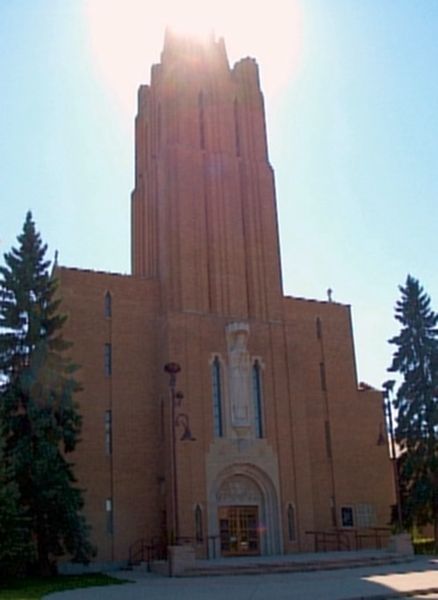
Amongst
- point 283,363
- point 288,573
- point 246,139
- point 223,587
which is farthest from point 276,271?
point 223,587

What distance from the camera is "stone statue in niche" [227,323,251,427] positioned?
32000mm

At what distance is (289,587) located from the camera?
771 inches

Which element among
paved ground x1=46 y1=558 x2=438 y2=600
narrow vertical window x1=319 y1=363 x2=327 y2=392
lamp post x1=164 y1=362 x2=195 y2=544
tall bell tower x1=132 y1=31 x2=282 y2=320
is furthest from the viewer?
narrow vertical window x1=319 y1=363 x2=327 y2=392

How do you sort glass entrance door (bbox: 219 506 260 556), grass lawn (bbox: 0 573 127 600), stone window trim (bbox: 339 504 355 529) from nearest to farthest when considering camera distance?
1. grass lawn (bbox: 0 573 127 600)
2. glass entrance door (bbox: 219 506 260 556)
3. stone window trim (bbox: 339 504 355 529)

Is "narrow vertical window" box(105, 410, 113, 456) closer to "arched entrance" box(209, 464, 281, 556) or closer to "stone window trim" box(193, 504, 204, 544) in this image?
"stone window trim" box(193, 504, 204, 544)

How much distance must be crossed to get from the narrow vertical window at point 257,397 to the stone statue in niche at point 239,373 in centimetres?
41

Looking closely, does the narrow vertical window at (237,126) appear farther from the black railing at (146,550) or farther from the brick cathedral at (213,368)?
the black railing at (146,550)

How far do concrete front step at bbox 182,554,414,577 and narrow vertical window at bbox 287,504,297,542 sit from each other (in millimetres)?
5480

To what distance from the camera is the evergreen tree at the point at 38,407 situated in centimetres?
2497

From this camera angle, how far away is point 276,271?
36.0 m

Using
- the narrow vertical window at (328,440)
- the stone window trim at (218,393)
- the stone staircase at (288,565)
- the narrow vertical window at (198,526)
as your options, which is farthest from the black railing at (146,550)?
the narrow vertical window at (328,440)

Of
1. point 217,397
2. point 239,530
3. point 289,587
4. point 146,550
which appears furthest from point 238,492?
point 289,587

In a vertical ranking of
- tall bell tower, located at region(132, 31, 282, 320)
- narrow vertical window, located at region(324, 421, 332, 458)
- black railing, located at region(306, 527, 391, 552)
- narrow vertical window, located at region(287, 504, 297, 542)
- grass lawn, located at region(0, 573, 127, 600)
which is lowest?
grass lawn, located at region(0, 573, 127, 600)

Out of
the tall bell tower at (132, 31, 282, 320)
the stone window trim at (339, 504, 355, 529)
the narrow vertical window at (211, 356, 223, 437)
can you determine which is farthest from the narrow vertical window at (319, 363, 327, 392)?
the narrow vertical window at (211, 356, 223, 437)
